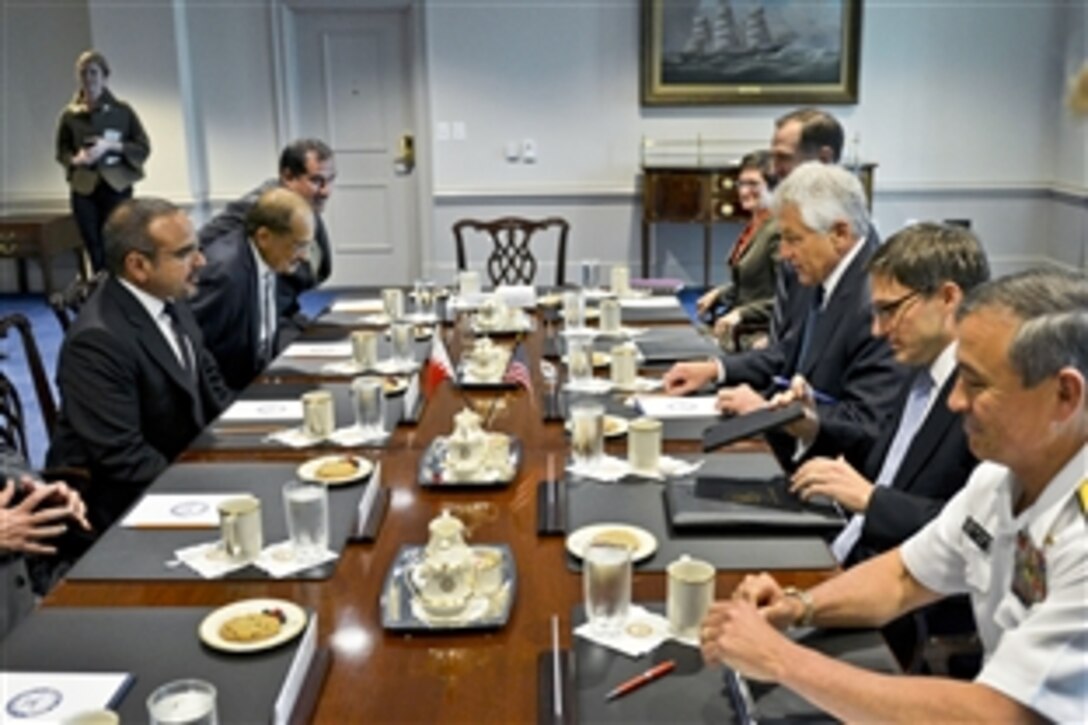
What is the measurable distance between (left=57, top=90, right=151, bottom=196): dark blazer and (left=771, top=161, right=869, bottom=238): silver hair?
5.02 meters

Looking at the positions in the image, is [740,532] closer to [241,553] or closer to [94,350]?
[241,553]

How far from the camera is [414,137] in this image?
733 cm

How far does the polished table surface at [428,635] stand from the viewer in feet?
4.10

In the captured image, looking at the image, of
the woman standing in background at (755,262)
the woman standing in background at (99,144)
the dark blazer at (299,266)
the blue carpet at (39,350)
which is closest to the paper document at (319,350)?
the dark blazer at (299,266)

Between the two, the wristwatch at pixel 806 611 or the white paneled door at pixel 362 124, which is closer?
the wristwatch at pixel 806 611

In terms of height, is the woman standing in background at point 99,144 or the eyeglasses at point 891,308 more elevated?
the woman standing in background at point 99,144

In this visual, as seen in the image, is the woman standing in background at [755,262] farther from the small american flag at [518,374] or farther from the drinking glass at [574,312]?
the small american flag at [518,374]

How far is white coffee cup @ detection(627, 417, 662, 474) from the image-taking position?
1.97 m

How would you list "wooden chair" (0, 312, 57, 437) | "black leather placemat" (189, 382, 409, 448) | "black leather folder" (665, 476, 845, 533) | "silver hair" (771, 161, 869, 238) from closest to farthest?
"black leather folder" (665, 476, 845, 533)
"black leather placemat" (189, 382, 409, 448)
"silver hair" (771, 161, 869, 238)
"wooden chair" (0, 312, 57, 437)

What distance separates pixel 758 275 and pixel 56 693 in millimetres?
3010

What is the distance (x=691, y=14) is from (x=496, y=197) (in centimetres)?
172

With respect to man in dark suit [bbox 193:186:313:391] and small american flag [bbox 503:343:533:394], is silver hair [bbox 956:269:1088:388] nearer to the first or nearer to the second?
small american flag [bbox 503:343:533:394]

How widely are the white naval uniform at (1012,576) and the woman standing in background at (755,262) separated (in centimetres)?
227

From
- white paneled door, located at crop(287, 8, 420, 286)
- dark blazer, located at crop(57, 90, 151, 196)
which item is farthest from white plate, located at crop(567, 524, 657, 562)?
white paneled door, located at crop(287, 8, 420, 286)
